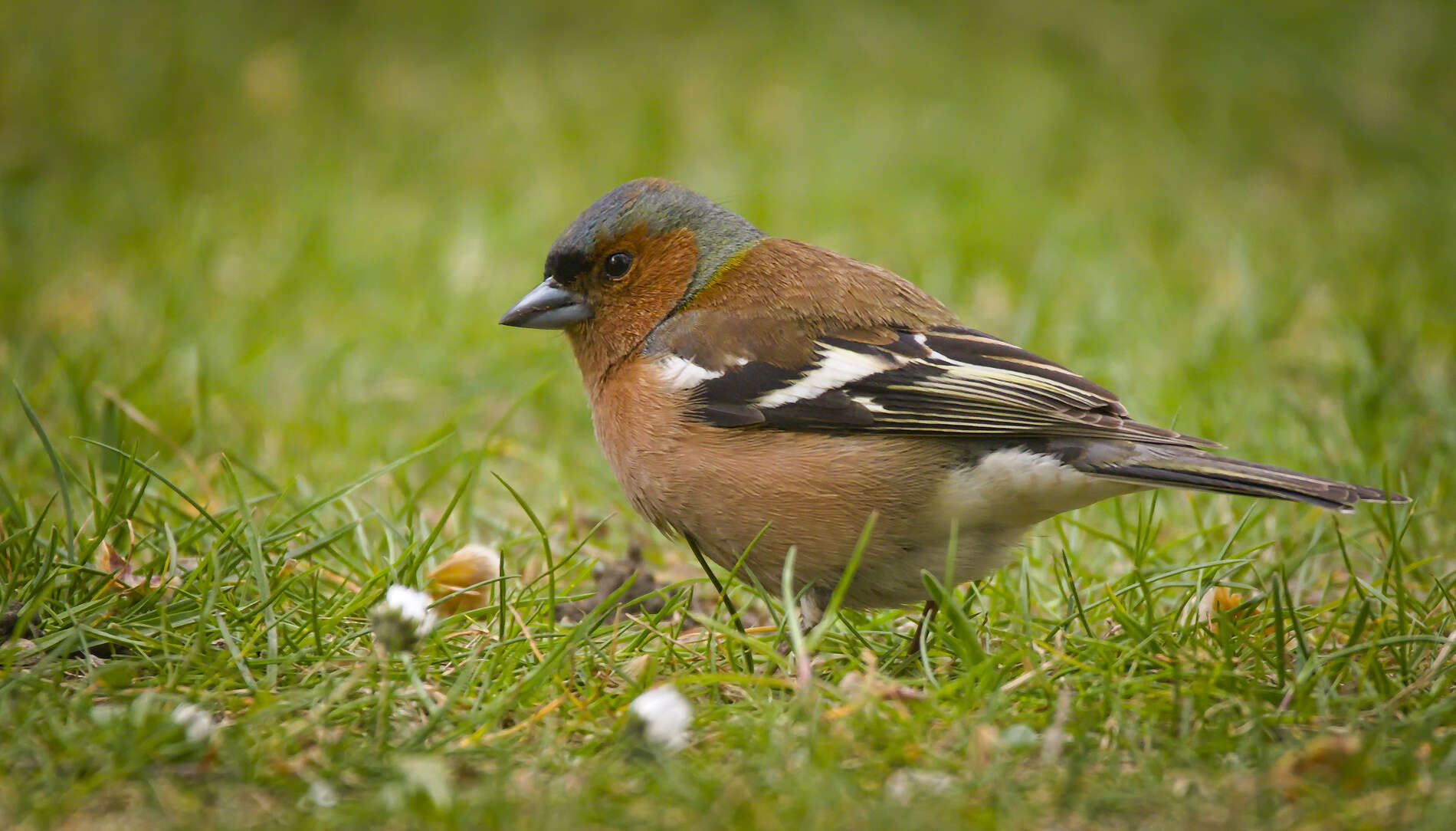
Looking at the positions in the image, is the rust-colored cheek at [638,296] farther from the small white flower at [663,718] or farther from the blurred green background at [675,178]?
the small white flower at [663,718]

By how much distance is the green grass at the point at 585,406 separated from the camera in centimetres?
256

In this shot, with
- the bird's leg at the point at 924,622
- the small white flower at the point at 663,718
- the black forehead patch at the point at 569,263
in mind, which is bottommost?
the small white flower at the point at 663,718

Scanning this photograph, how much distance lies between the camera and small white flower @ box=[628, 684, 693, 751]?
2.61 m

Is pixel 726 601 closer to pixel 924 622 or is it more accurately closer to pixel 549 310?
pixel 924 622

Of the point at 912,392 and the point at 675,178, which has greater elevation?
the point at 675,178

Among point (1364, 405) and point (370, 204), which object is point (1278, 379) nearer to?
point (1364, 405)

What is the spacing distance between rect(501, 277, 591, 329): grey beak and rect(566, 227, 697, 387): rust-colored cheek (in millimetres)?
39

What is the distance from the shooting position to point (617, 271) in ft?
13.4

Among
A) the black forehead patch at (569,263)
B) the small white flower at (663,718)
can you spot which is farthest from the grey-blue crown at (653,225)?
the small white flower at (663,718)

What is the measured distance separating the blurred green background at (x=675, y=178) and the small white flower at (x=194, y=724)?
6.65ft

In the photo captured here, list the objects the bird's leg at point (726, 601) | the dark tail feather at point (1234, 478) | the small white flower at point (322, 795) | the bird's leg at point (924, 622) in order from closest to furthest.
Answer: the small white flower at point (322, 795), the dark tail feather at point (1234, 478), the bird's leg at point (726, 601), the bird's leg at point (924, 622)

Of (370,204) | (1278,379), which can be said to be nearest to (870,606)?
(1278,379)

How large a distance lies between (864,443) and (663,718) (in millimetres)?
1091

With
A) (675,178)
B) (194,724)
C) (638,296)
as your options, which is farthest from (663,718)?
(675,178)
